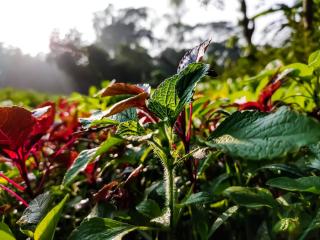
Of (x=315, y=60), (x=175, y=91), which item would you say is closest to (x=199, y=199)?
(x=175, y=91)

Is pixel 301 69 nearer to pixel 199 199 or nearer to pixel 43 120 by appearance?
pixel 199 199

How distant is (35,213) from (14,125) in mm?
161

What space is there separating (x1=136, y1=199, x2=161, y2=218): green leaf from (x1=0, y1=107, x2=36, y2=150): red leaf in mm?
254

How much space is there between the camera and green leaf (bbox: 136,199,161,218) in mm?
649

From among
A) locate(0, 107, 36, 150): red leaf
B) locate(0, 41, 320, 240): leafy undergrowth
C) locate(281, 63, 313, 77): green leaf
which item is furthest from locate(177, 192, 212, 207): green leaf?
locate(281, 63, 313, 77): green leaf

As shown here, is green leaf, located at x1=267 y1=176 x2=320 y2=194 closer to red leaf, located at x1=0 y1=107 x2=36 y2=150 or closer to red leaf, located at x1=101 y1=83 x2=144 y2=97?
red leaf, located at x1=101 y1=83 x2=144 y2=97

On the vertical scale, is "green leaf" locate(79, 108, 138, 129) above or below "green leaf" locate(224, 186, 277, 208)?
above

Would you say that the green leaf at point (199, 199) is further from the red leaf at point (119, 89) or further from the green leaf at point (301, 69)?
the green leaf at point (301, 69)

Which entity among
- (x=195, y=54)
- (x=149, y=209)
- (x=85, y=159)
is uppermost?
(x=195, y=54)

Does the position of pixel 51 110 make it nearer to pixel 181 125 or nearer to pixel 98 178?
pixel 98 178

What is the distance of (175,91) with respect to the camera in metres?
Answer: 0.55

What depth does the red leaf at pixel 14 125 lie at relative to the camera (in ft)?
2.20

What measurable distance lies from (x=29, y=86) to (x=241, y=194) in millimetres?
39019

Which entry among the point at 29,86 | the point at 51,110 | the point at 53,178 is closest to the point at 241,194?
the point at 51,110
